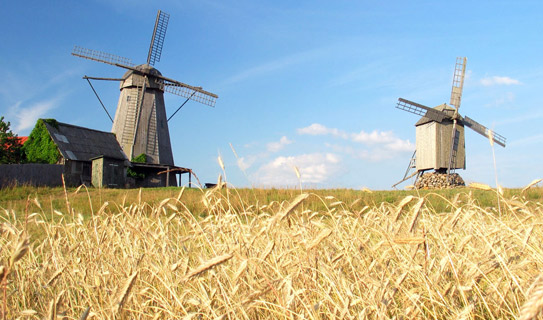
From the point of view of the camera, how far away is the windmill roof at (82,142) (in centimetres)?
2811

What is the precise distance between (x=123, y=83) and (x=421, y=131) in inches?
848

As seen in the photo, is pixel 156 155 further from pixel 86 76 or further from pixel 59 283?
pixel 59 283

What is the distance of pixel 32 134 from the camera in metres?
29.3

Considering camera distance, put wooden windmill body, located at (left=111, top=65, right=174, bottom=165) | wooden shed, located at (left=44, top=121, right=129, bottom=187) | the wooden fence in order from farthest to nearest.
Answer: wooden windmill body, located at (left=111, top=65, right=174, bottom=165) → wooden shed, located at (left=44, top=121, right=129, bottom=187) → the wooden fence

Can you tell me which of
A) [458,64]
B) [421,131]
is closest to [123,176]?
[421,131]

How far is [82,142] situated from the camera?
29.8 meters

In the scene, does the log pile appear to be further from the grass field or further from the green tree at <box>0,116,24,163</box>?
the green tree at <box>0,116,24,163</box>

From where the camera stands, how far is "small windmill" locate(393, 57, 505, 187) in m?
27.4

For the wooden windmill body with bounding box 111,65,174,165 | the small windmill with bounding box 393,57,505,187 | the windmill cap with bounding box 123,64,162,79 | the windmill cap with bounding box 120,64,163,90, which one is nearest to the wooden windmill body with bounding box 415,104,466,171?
the small windmill with bounding box 393,57,505,187

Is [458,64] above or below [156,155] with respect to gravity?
above

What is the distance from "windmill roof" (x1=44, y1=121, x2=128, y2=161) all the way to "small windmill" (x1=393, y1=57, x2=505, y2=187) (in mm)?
19657

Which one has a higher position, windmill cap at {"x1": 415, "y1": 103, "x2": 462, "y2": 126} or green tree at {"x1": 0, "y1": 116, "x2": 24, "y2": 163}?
windmill cap at {"x1": 415, "y1": 103, "x2": 462, "y2": 126}

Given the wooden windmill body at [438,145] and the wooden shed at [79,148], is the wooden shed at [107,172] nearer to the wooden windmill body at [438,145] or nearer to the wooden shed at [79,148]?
the wooden shed at [79,148]

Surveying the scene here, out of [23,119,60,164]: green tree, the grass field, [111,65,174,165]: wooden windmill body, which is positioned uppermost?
[111,65,174,165]: wooden windmill body
